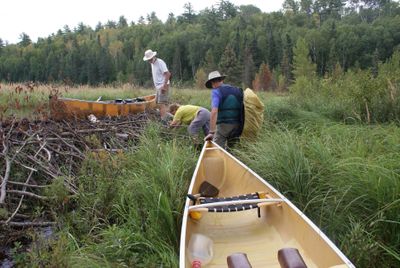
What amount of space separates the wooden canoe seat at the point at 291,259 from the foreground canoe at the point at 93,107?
19.8ft

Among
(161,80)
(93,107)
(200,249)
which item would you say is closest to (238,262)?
(200,249)

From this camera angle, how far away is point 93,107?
9555mm

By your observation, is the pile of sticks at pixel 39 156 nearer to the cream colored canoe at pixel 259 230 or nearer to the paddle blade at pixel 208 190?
the paddle blade at pixel 208 190

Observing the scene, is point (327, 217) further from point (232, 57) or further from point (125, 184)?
point (232, 57)

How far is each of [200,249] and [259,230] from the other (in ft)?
2.36

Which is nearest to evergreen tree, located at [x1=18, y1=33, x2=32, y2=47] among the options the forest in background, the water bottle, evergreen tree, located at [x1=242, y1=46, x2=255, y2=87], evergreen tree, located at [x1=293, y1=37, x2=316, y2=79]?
the forest in background

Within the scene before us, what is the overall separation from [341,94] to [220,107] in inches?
123

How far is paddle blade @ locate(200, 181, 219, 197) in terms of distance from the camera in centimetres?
473

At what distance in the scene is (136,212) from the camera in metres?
4.05

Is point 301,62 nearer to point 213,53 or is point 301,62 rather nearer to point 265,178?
point 213,53

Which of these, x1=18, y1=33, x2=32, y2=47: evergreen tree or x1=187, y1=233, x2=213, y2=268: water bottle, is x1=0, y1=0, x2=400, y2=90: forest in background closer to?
x1=18, y1=33, x2=32, y2=47: evergreen tree

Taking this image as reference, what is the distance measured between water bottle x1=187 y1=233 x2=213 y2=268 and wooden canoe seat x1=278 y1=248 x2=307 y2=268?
28.6 inches

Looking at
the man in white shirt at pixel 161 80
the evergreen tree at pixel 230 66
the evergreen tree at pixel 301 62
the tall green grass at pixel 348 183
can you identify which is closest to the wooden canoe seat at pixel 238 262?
the tall green grass at pixel 348 183

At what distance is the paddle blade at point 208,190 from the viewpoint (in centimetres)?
473
